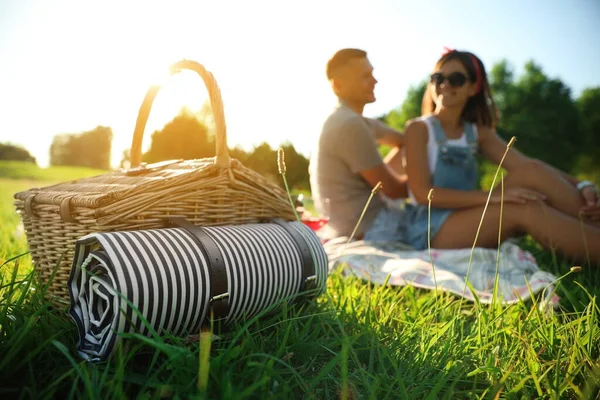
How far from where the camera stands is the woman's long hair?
10.2ft

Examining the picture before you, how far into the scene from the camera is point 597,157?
21.7 meters

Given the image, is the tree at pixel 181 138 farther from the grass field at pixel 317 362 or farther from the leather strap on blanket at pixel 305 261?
the grass field at pixel 317 362

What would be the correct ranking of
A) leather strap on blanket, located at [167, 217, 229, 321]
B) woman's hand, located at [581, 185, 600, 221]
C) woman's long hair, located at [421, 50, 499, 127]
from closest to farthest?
leather strap on blanket, located at [167, 217, 229, 321], woman's hand, located at [581, 185, 600, 221], woman's long hair, located at [421, 50, 499, 127]

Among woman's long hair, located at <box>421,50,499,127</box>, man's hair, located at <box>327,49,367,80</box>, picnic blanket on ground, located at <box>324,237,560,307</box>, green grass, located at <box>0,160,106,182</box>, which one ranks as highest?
man's hair, located at <box>327,49,367,80</box>

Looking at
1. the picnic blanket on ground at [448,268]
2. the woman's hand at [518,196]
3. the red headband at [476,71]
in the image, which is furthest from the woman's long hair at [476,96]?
the picnic blanket on ground at [448,268]

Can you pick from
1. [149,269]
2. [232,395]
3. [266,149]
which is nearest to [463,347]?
[232,395]

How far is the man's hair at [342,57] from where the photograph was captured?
10.6ft

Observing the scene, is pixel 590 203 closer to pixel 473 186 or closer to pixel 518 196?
pixel 518 196

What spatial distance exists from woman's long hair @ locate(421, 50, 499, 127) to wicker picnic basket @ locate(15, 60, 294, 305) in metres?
2.12

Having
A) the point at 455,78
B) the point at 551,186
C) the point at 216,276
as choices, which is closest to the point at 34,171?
the point at 455,78

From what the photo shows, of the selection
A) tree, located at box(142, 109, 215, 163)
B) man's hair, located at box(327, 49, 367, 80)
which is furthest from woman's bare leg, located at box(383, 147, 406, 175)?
tree, located at box(142, 109, 215, 163)

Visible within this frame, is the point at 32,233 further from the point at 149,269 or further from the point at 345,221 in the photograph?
the point at 345,221

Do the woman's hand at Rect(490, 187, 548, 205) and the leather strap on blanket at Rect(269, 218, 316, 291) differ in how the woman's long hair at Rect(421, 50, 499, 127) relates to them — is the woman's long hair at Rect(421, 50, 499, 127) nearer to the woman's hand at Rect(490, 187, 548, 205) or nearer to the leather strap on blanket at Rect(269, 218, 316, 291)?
the woman's hand at Rect(490, 187, 548, 205)

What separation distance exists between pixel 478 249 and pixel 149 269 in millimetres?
2120
